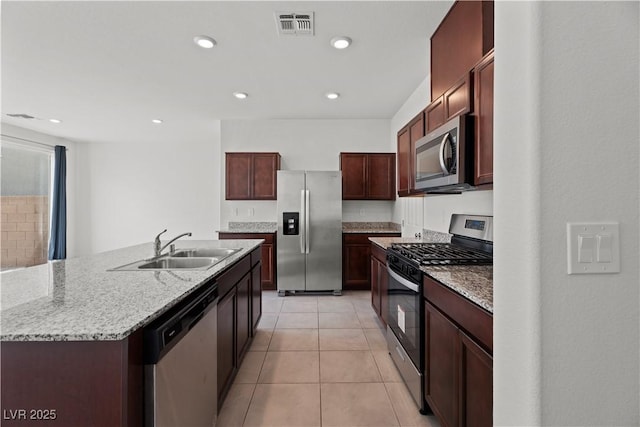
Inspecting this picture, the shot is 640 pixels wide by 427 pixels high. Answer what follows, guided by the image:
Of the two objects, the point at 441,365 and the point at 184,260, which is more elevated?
the point at 184,260

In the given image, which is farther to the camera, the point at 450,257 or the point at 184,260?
the point at 184,260

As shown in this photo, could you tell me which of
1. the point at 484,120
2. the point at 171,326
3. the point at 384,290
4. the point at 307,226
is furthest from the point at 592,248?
the point at 307,226

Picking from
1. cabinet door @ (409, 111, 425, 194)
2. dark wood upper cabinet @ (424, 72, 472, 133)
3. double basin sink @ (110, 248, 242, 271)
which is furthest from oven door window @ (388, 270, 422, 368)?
double basin sink @ (110, 248, 242, 271)

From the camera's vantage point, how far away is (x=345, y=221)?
16.1 feet

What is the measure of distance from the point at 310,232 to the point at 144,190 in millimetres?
4398

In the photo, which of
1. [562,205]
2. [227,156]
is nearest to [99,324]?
[562,205]

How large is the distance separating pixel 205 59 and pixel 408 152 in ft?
7.03

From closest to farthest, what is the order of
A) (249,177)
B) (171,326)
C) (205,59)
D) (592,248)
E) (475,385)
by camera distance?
(592,248) < (171,326) < (475,385) < (205,59) < (249,177)

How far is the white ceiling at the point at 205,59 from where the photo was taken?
2.14 metres

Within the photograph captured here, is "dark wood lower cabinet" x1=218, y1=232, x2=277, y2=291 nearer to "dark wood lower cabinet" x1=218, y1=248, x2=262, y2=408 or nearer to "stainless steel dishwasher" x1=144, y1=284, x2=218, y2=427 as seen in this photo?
"dark wood lower cabinet" x1=218, y1=248, x2=262, y2=408

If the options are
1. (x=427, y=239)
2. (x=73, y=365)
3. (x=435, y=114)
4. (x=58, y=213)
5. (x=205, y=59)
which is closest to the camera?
(x=73, y=365)

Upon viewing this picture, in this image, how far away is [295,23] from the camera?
88.9 inches

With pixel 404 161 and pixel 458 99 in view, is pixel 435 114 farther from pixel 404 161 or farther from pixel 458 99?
pixel 404 161

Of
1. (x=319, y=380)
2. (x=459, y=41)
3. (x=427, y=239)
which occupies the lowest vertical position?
(x=319, y=380)
